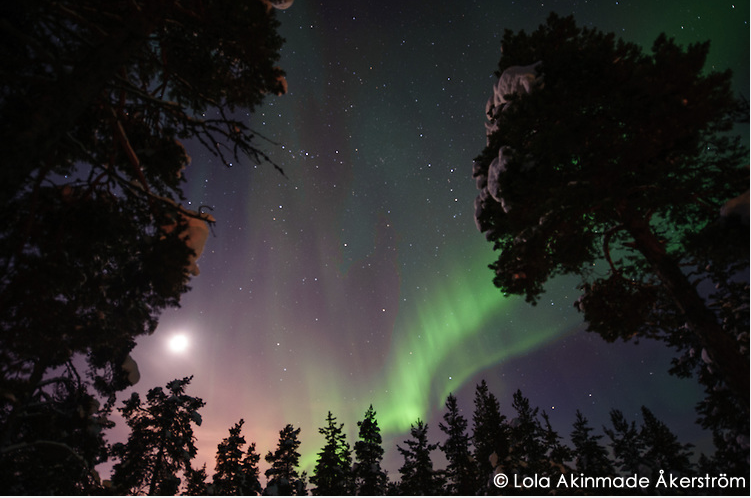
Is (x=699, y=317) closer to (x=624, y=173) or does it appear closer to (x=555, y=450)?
(x=624, y=173)

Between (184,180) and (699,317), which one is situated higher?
(184,180)

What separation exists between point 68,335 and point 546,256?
A: 11.4m

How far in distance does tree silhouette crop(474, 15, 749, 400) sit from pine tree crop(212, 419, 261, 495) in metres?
27.5

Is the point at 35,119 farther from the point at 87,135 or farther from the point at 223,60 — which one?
the point at 223,60

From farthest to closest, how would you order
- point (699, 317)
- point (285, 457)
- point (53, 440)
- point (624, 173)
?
point (285, 457) < point (53, 440) < point (624, 173) < point (699, 317)

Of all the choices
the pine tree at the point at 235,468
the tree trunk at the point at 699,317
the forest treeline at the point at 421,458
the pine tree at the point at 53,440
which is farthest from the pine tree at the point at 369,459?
the tree trunk at the point at 699,317

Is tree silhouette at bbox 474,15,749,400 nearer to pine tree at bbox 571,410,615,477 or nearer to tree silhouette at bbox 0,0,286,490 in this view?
tree silhouette at bbox 0,0,286,490

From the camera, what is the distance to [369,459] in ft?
73.4

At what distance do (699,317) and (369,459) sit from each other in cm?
2309

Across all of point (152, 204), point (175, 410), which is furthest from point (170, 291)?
point (175, 410)

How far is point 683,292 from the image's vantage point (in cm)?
586

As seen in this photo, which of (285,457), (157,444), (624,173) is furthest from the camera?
(285,457)

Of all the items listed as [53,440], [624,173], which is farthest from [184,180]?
[624,173]

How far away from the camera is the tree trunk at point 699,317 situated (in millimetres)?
5051
